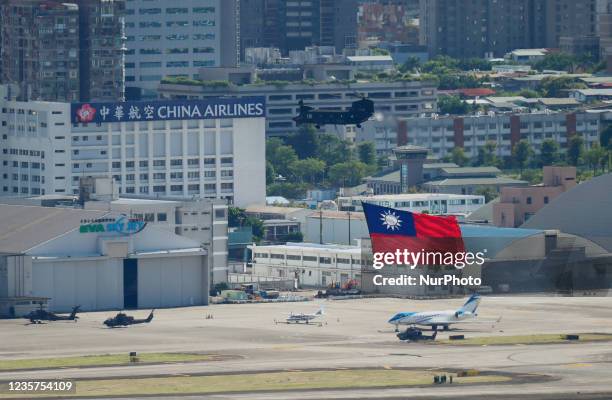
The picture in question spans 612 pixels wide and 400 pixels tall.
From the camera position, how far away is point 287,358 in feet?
608

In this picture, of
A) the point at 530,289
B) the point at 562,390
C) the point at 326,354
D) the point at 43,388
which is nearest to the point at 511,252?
the point at 530,289

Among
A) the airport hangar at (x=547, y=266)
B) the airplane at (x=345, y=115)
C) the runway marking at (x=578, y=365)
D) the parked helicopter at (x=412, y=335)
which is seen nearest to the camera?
the runway marking at (x=578, y=365)

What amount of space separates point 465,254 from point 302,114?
55.3 ft

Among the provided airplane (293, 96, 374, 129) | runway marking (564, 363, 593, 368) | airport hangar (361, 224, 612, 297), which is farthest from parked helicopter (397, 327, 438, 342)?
airplane (293, 96, 374, 129)

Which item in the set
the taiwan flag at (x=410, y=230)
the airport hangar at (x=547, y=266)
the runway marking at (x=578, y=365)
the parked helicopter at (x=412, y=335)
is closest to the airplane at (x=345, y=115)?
the taiwan flag at (x=410, y=230)

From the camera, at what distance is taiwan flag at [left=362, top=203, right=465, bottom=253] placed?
172 meters

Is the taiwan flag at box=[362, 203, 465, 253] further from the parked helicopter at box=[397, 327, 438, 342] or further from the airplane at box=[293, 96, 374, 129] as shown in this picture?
the parked helicopter at box=[397, 327, 438, 342]

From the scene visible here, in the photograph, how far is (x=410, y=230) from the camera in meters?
173

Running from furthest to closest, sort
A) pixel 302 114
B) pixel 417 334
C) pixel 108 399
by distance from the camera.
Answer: pixel 417 334, pixel 302 114, pixel 108 399

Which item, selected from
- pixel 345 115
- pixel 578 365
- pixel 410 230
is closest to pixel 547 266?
pixel 578 365

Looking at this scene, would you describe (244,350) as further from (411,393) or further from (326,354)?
(411,393)

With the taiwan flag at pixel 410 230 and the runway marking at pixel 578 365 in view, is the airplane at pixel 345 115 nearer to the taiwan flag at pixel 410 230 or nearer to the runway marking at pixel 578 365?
the taiwan flag at pixel 410 230

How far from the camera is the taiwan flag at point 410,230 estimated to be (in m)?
172

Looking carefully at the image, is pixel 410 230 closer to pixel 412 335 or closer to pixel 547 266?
pixel 547 266
